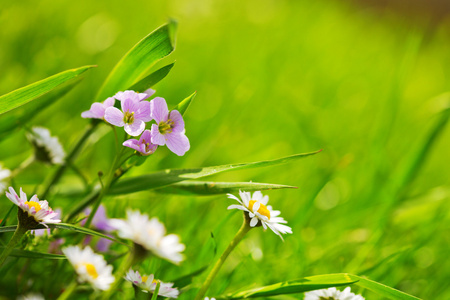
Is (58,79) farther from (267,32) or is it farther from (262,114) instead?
(267,32)

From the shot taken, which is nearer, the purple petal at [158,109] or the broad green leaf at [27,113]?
the purple petal at [158,109]

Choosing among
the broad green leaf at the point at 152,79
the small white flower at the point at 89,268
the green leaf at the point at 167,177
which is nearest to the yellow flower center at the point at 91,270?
the small white flower at the point at 89,268

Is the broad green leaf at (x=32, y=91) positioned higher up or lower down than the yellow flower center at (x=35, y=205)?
higher up

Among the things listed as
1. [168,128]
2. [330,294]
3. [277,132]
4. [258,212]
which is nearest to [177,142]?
[168,128]

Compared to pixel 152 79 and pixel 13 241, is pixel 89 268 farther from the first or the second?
pixel 152 79

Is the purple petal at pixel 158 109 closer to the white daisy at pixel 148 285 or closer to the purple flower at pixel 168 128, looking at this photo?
the purple flower at pixel 168 128

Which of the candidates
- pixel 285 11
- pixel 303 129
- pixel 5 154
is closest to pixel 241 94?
pixel 303 129

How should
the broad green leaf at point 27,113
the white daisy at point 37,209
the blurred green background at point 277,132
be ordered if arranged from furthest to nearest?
the blurred green background at point 277,132, the broad green leaf at point 27,113, the white daisy at point 37,209
